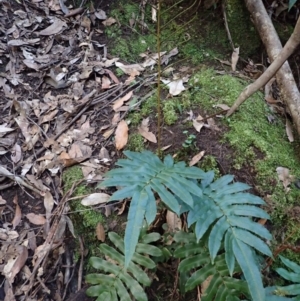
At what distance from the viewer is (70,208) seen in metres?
2.62

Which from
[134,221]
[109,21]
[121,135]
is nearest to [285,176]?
[121,135]

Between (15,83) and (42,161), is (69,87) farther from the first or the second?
(42,161)

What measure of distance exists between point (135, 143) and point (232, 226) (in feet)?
3.59

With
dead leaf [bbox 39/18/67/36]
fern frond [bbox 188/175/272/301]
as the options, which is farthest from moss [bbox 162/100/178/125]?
dead leaf [bbox 39/18/67/36]

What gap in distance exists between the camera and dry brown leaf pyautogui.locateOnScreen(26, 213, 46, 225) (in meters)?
2.65

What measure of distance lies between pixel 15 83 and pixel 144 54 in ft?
3.63

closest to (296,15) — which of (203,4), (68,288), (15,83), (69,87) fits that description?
(203,4)

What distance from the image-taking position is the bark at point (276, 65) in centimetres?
232

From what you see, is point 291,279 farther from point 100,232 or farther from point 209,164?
point 100,232

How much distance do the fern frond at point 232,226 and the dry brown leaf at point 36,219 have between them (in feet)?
3.70

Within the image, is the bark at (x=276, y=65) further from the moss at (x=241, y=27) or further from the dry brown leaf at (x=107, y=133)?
the dry brown leaf at (x=107, y=133)

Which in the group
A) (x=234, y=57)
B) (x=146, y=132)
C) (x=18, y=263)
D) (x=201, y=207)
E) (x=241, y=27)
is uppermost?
(x=241, y=27)

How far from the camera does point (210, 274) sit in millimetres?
2031

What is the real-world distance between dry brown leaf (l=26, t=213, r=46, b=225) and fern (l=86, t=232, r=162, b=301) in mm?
618
